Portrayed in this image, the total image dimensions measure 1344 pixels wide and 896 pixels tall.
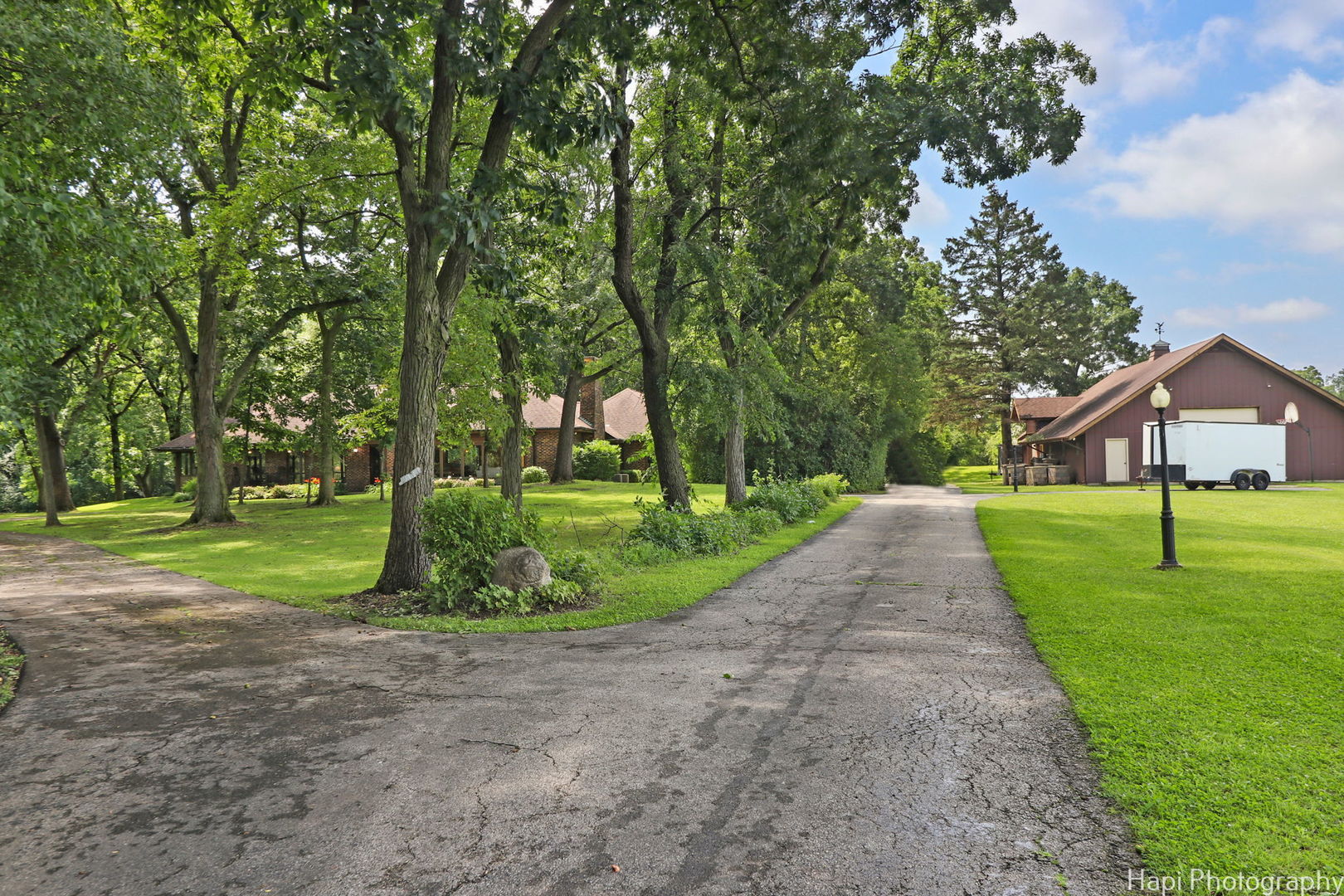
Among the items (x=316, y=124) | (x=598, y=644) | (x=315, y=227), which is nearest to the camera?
(x=598, y=644)

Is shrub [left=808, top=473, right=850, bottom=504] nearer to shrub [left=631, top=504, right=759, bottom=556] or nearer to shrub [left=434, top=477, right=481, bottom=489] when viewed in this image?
shrub [left=631, top=504, right=759, bottom=556]

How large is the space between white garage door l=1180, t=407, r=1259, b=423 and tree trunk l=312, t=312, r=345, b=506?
36542 mm

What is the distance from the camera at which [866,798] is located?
3.96 m

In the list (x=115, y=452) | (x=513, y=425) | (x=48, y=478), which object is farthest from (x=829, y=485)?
(x=115, y=452)

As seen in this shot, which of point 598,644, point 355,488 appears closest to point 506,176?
point 598,644

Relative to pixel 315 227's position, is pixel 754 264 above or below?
below

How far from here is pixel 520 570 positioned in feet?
30.8

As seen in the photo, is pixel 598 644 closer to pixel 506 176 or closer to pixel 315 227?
pixel 506 176

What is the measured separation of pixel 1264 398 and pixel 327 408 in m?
40.4

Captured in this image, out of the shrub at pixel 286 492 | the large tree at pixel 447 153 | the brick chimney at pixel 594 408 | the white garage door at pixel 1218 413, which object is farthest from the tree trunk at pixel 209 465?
the white garage door at pixel 1218 413

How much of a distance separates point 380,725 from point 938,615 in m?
6.02

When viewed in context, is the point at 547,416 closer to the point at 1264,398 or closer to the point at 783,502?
the point at 783,502

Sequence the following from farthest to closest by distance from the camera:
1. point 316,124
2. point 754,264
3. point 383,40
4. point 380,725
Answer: point 316,124
point 754,264
point 383,40
point 380,725

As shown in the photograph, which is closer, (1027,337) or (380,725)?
(380,725)
